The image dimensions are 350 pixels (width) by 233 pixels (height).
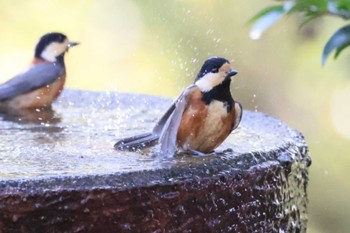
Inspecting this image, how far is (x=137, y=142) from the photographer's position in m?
2.09

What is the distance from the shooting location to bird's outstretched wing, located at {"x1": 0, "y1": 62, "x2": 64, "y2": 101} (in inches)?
116

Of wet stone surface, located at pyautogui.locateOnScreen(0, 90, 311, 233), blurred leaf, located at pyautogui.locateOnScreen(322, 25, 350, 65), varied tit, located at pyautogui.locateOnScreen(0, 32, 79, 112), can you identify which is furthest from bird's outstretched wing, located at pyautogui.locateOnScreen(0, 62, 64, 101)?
blurred leaf, located at pyautogui.locateOnScreen(322, 25, 350, 65)

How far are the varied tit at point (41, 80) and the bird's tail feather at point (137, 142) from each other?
0.94 meters

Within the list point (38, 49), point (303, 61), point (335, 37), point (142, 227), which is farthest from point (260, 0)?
point (142, 227)

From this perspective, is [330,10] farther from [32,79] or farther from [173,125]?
[32,79]

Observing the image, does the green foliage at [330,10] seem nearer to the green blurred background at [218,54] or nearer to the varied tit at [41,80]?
the varied tit at [41,80]

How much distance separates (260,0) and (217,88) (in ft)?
13.1

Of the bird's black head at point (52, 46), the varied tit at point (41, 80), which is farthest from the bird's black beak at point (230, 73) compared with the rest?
the bird's black head at point (52, 46)

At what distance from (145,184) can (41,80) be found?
151 centimetres

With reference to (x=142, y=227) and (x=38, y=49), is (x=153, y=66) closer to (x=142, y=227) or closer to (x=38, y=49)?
(x=38, y=49)

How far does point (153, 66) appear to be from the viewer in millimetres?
5793

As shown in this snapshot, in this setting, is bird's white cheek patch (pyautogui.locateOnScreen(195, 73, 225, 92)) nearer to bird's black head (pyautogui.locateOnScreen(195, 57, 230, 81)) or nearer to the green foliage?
bird's black head (pyautogui.locateOnScreen(195, 57, 230, 81))

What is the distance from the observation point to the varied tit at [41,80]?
9.64 feet

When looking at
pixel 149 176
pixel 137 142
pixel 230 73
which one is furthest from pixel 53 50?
pixel 149 176
